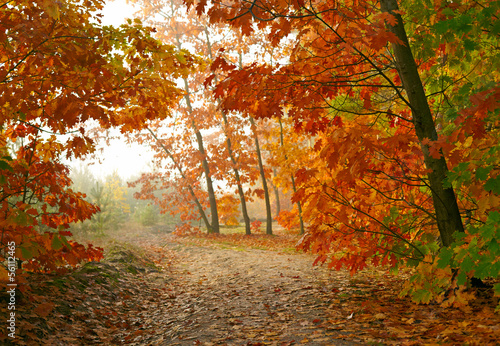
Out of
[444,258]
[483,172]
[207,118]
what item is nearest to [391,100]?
[483,172]

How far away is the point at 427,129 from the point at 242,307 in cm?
307

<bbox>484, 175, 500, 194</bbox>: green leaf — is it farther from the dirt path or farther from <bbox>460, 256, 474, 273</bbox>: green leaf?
the dirt path

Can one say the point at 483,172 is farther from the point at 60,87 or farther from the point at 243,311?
the point at 60,87

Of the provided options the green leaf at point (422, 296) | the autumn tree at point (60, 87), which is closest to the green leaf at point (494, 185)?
the green leaf at point (422, 296)

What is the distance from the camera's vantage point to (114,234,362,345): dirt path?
10.5ft

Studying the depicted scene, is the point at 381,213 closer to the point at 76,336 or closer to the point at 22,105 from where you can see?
the point at 76,336

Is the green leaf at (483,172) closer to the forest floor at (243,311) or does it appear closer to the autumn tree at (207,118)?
the forest floor at (243,311)

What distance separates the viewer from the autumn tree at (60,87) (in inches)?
124

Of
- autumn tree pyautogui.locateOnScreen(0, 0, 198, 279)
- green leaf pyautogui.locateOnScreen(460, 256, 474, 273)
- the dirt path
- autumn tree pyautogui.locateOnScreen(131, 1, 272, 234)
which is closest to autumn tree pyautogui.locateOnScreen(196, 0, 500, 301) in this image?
green leaf pyautogui.locateOnScreen(460, 256, 474, 273)

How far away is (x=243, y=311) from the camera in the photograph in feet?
13.3

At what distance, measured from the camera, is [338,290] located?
4.38 metres

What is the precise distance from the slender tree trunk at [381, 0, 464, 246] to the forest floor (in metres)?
0.79

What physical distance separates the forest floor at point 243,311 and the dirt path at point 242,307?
0.05 ft

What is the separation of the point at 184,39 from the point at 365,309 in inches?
569
